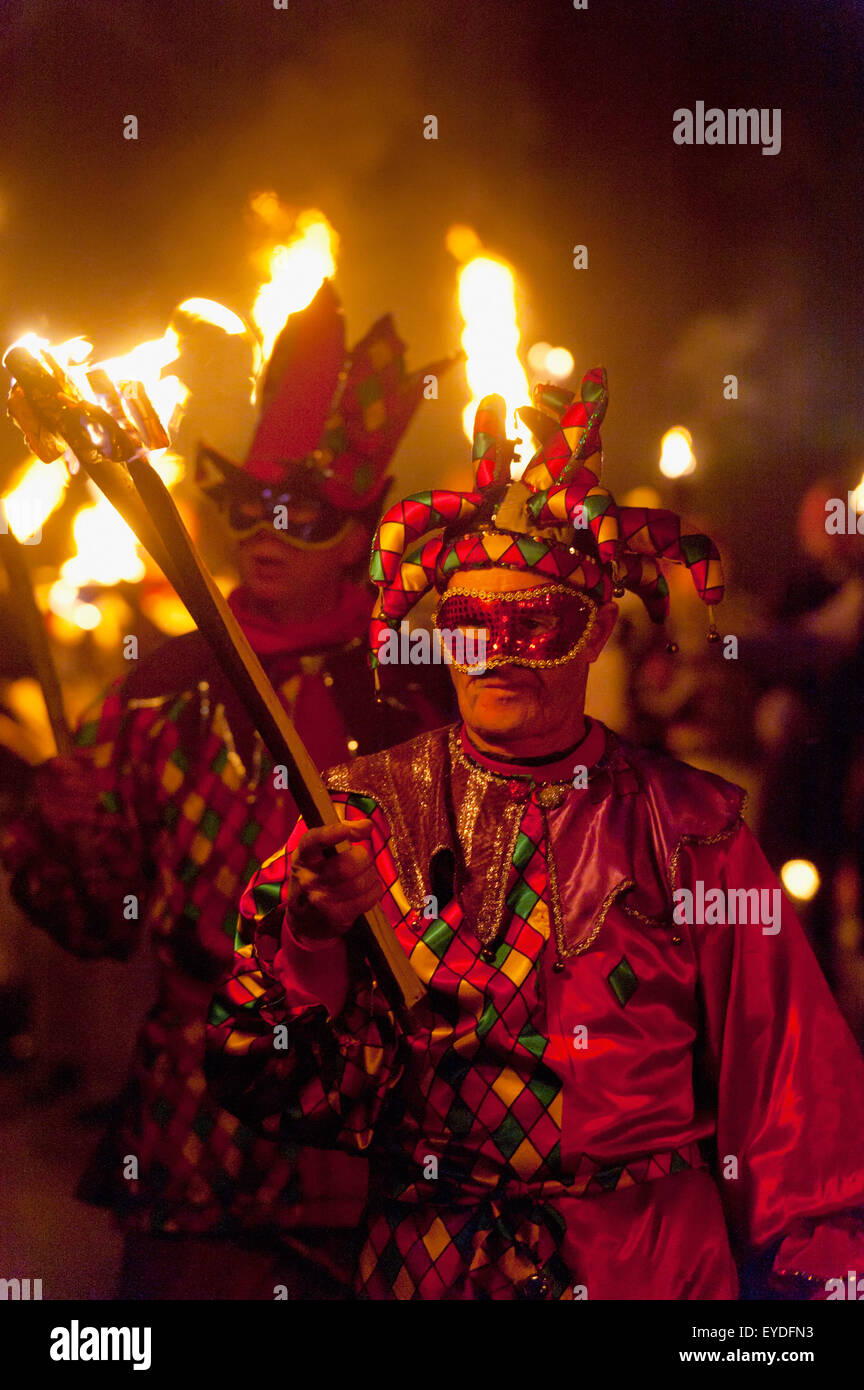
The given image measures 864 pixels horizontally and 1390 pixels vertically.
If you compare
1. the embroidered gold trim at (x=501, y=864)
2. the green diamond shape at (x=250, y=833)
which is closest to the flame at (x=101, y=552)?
the green diamond shape at (x=250, y=833)

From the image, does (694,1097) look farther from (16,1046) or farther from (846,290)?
(846,290)

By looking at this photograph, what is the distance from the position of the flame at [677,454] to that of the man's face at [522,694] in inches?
23.7

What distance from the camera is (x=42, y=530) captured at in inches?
113

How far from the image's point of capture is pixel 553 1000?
229 centimetres

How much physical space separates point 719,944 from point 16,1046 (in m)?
1.70

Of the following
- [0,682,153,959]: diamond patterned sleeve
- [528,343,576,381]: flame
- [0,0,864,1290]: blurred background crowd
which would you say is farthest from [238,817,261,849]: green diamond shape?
[528,343,576,381]: flame

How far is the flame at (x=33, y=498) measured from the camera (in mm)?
2877

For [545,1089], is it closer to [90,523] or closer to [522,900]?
[522,900]

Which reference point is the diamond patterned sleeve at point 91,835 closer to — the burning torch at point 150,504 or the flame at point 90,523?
the flame at point 90,523

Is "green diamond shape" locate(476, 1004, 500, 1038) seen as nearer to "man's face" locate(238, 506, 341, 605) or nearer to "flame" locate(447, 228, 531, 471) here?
"man's face" locate(238, 506, 341, 605)

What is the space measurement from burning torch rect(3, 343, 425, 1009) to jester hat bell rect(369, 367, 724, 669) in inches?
14.7

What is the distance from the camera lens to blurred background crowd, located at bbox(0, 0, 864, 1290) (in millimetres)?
2820
